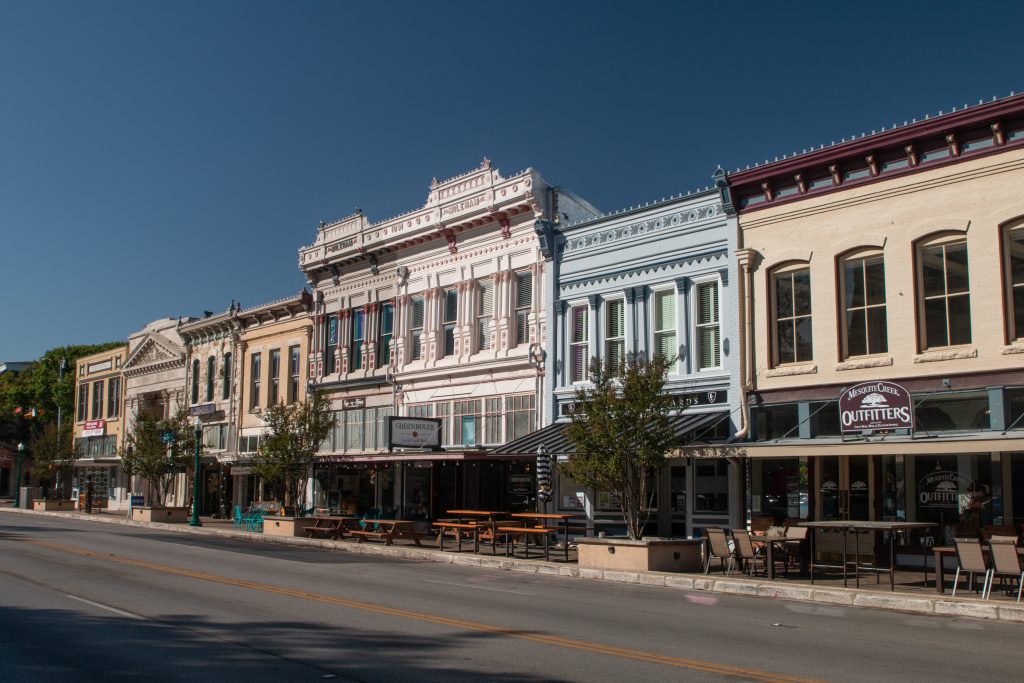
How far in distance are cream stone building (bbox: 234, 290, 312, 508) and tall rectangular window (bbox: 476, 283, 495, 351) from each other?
9.65 metres

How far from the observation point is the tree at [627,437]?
64.1 ft

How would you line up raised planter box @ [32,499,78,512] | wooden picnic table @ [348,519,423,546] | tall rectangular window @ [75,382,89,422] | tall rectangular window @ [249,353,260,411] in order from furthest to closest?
tall rectangular window @ [75,382,89,422] < raised planter box @ [32,499,78,512] < tall rectangular window @ [249,353,260,411] < wooden picnic table @ [348,519,423,546]

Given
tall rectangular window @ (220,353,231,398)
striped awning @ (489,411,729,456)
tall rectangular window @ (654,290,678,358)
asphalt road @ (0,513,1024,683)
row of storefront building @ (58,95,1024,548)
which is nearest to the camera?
asphalt road @ (0,513,1024,683)

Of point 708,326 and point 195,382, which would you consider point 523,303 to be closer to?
point 708,326

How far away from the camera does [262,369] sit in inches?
1534

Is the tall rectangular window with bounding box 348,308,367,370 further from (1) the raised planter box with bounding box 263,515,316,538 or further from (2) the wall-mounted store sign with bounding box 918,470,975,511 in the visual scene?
(2) the wall-mounted store sign with bounding box 918,470,975,511

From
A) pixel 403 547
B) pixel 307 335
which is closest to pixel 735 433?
pixel 403 547

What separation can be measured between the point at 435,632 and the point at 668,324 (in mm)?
14623

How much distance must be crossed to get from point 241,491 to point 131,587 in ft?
88.8

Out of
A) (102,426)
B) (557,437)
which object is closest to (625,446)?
(557,437)

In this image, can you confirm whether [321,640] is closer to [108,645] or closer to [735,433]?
[108,645]

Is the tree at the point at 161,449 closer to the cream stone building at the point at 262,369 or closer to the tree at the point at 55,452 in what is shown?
the cream stone building at the point at 262,369

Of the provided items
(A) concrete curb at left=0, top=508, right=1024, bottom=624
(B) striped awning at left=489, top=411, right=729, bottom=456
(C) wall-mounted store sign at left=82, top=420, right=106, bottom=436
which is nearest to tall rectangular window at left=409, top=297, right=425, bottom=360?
(B) striped awning at left=489, top=411, right=729, bottom=456

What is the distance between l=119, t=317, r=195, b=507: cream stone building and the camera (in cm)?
4547
